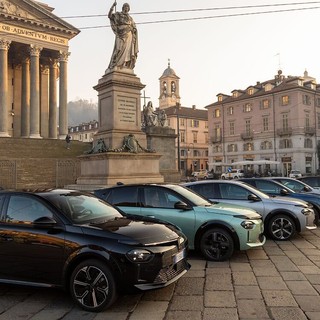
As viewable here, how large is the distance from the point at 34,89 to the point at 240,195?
37669mm

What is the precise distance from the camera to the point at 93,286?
4750 mm

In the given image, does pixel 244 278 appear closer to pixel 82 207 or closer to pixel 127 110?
pixel 82 207

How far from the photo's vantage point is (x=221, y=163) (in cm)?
7269

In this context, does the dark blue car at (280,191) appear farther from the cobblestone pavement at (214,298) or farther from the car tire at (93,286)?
the car tire at (93,286)

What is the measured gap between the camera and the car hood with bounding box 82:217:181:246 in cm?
484

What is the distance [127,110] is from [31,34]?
33.0 metres

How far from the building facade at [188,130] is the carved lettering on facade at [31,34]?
39774 millimetres

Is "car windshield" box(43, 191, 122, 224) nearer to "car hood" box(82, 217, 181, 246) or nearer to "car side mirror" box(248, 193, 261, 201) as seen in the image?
"car hood" box(82, 217, 181, 246)

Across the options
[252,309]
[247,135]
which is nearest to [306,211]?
[252,309]

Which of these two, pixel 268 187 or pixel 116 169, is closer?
pixel 268 187

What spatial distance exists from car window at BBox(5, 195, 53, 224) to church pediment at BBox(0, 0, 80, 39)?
134 ft

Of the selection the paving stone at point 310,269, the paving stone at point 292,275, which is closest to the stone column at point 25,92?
the paving stone at point 310,269

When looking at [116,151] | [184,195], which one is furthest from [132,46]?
[184,195]

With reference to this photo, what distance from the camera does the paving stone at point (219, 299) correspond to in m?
4.81
